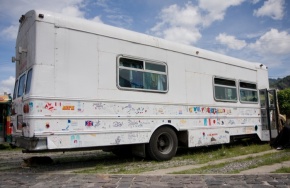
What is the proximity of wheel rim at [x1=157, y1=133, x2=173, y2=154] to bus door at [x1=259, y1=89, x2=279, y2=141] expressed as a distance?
5028mm

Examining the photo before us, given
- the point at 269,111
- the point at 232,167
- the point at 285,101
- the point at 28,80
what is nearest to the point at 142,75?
the point at 28,80

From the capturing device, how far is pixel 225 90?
972 centimetres

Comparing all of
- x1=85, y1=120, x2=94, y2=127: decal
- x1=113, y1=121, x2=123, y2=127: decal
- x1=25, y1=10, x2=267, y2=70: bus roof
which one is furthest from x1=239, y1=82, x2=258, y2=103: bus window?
x1=85, y1=120, x2=94, y2=127: decal

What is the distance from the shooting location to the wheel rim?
7.76 m

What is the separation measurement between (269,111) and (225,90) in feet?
8.56

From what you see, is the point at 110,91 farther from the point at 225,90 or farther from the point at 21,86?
the point at 225,90

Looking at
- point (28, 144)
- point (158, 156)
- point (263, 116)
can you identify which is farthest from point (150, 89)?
point (263, 116)

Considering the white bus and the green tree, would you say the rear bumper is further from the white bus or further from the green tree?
the green tree

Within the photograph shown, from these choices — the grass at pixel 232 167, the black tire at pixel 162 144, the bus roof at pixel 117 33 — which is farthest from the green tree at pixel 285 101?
the black tire at pixel 162 144

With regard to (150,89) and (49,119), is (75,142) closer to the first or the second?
(49,119)

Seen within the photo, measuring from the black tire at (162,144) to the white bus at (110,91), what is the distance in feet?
0.09

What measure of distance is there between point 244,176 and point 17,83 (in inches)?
227

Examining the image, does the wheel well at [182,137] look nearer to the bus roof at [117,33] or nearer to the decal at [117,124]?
the decal at [117,124]

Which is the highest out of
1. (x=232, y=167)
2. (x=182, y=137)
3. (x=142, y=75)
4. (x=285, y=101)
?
(x=285, y=101)
